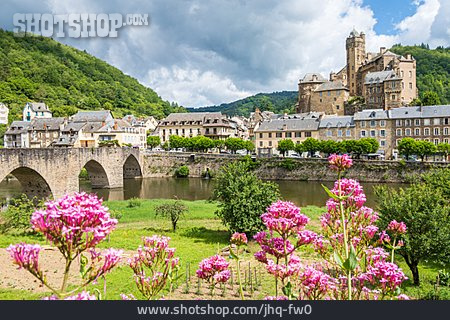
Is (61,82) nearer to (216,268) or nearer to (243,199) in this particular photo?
(243,199)

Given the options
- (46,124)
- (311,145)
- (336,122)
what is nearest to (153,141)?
(46,124)

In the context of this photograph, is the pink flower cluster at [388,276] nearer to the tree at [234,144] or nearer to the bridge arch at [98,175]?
the bridge arch at [98,175]

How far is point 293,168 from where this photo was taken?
62.8 metres

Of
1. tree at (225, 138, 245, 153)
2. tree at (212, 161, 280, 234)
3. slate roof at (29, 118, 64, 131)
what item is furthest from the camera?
slate roof at (29, 118, 64, 131)

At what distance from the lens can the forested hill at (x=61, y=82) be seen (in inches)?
4937

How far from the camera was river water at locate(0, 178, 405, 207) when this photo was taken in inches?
1784

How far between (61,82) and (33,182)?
115 metres

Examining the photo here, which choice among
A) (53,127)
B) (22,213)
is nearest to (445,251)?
(22,213)

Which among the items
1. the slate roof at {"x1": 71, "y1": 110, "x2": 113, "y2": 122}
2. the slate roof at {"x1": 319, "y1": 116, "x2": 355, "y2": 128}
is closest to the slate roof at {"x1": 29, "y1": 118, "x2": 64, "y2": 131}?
the slate roof at {"x1": 71, "y1": 110, "x2": 113, "y2": 122}

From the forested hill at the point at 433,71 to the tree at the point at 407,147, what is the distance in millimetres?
56641

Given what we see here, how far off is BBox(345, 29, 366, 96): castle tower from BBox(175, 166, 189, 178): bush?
49881 millimetres

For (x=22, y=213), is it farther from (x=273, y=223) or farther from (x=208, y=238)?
(x=273, y=223)

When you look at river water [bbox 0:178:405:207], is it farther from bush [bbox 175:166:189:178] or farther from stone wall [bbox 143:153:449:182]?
bush [bbox 175:166:189:178]

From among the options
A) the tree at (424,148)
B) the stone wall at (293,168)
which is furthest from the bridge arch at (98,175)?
the tree at (424,148)
